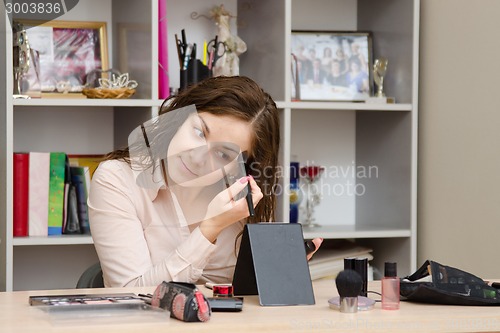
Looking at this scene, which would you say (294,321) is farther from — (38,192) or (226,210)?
(38,192)

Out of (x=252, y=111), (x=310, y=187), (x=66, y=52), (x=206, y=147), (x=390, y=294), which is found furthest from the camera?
(x=310, y=187)

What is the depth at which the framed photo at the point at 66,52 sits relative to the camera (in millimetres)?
2834

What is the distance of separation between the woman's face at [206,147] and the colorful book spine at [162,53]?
0.89 metres

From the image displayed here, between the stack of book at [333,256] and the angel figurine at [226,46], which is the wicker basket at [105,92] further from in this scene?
the stack of book at [333,256]

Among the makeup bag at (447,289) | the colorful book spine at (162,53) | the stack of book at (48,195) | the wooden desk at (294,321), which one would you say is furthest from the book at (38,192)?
the makeup bag at (447,289)

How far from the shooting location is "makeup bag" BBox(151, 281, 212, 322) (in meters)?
1.25

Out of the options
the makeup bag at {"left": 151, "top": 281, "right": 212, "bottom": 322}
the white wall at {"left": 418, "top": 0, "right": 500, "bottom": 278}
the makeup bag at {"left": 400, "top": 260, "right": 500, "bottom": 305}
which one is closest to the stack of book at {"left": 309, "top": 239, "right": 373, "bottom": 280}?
the white wall at {"left": 418, "top": 0, "right": 500, "bottom": 278}

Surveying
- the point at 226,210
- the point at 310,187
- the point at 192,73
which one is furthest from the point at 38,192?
the point at 226,210

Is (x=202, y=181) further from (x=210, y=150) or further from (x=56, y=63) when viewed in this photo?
(x=56, y=63)

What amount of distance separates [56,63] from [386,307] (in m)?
1.83

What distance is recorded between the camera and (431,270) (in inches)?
59.9

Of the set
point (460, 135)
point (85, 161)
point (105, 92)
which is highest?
point (105, 92)

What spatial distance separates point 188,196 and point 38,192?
0.90 metres

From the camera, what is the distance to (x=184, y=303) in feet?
4.11
